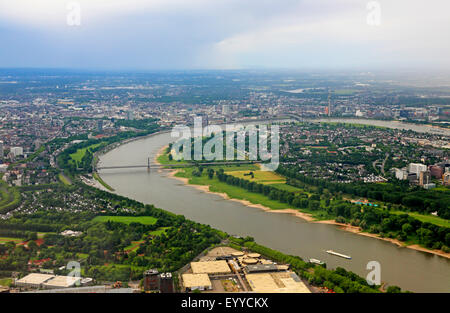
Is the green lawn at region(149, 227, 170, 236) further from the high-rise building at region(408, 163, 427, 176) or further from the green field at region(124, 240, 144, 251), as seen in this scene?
the high-rise building at region(408, 163, 427, 176)

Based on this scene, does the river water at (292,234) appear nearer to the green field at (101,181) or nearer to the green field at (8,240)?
the green field at (101,181)

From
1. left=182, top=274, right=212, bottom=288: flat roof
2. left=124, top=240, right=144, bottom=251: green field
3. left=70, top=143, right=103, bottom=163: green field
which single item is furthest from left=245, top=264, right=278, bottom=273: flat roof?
left=70, top=143, right=103, bottom=163: green field

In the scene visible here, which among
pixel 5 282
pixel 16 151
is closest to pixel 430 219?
pixel 5 282

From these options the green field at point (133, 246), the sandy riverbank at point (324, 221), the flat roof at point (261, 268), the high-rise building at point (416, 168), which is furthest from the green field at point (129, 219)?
the high-rise building at point (416, 168)

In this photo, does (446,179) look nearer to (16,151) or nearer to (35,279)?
(35,279)
